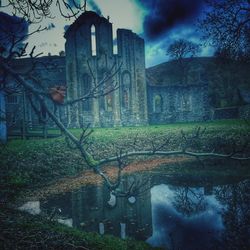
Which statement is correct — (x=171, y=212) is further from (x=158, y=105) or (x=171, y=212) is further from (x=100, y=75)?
(x=158, y=105)

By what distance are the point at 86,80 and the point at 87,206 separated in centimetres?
2152

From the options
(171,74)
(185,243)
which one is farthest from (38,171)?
(171,74)

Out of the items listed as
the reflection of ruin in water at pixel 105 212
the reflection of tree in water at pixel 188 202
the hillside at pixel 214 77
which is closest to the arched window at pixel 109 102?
the hillside at pixel 214 77

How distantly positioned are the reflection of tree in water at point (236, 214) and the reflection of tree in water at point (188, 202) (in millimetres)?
537

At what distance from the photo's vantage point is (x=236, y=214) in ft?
19.8

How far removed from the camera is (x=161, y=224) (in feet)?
19.2

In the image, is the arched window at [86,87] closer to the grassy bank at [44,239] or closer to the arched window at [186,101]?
the arched window at [186,101]

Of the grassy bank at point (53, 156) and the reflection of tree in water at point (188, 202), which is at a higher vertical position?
the grassy bank at point (53, 156)

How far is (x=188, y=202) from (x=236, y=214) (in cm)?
140

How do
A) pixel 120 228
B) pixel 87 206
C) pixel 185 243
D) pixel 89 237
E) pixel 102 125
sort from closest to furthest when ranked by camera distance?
pixel 89 237
pixel 185 243
pixel 120 228
pixel 87 206
pixel 102 125

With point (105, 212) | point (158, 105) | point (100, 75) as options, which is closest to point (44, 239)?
point (105, 212)

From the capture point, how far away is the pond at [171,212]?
5123mm

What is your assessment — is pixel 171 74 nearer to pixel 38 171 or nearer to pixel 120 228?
pixel 38 171

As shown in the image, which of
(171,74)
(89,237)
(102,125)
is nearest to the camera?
(89,237)
